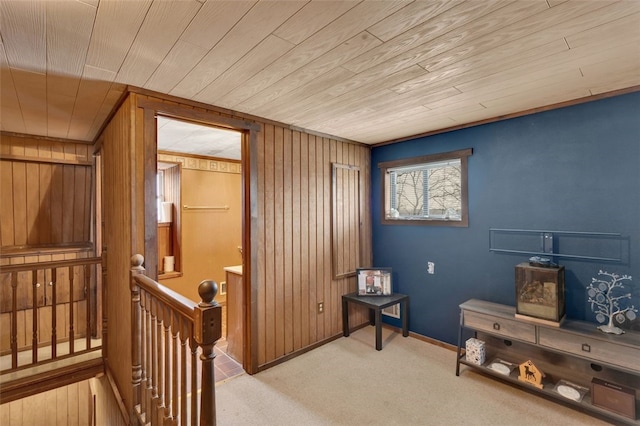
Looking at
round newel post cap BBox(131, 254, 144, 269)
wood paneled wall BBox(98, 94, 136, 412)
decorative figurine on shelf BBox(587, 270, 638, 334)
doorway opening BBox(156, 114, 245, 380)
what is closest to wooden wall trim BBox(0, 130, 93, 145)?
doorway opening BBox(156, 114, 245, 380)

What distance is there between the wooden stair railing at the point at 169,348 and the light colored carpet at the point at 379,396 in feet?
2.14

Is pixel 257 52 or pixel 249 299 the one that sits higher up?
pixel 257 52

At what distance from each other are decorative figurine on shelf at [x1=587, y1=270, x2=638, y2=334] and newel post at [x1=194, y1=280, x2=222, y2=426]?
2.67 meters

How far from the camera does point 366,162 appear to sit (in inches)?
159

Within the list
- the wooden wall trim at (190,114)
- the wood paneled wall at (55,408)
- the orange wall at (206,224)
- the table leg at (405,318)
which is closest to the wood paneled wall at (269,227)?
the wooden wall trim at (190,114)

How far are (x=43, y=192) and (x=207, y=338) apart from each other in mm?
3903

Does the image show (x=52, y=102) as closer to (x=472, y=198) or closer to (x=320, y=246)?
(x=320, y=246)

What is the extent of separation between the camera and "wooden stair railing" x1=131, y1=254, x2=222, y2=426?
122 cm

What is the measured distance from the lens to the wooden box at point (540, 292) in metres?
2.34

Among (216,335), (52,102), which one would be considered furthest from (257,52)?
(52,102)

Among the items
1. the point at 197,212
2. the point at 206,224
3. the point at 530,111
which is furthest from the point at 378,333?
the point at 197,212

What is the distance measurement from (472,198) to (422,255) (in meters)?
0.86

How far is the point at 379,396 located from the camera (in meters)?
2.48

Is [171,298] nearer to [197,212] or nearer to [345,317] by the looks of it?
[345,317]
